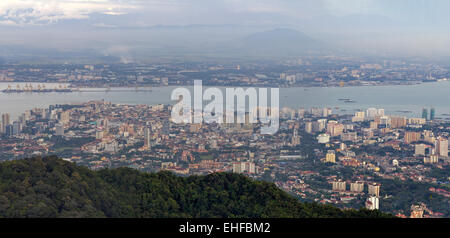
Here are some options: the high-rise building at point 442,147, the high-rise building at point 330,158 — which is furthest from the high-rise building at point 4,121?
the high-rise building at point 442,147

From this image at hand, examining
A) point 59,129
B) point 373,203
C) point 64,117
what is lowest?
point 373,203

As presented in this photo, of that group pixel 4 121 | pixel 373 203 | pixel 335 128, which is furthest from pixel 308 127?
pixel 4 121

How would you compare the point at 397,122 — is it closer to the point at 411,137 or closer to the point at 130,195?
the point at 411,137

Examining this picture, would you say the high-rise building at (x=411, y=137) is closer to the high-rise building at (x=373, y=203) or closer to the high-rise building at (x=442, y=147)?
the high-rise building at (x=442, y=147)

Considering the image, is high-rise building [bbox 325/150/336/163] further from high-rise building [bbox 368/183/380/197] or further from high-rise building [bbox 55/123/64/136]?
high-rise building [bbox 55/123/64/136]
